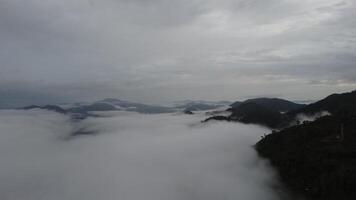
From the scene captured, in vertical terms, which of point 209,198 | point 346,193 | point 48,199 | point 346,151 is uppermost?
point 346,151

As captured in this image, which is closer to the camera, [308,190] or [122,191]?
[308,190]

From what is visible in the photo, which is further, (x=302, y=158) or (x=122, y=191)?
(x=122, y=191)

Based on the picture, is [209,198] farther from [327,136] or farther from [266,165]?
[327,136]

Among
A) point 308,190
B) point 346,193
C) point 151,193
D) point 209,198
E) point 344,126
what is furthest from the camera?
point 344,126

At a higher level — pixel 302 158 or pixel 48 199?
pixel 302 158

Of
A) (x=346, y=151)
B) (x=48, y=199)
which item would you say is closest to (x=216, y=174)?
(x=346, y=151)

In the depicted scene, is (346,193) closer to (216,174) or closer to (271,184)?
(271,184)

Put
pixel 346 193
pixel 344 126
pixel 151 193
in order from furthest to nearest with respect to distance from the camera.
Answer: pixel 344 126, pixel 151 193, pixel 346 193

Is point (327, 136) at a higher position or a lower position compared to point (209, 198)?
higher

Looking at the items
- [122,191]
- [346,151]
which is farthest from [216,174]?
[346,151]
